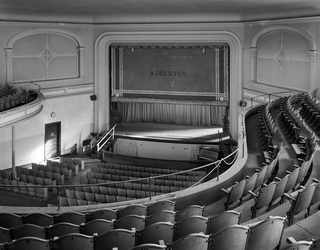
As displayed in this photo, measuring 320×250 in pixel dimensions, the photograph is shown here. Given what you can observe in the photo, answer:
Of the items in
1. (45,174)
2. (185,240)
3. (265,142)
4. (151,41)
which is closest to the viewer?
(185,240)

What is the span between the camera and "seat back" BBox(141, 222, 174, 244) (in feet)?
12.4

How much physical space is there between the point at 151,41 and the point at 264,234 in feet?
43.1

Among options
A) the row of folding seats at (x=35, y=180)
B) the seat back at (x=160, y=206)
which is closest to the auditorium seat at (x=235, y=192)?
the seat back at (x=160, y=206)

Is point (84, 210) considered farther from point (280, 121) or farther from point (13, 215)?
point (280, 121)

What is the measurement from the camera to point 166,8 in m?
12.9

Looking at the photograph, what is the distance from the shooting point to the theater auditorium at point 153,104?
6367 mm

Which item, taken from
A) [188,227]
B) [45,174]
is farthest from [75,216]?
[45,174]

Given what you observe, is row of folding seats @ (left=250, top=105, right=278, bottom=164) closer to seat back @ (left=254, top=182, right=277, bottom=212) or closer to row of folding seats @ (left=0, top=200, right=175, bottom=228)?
seat back @ (left=254, top=182, right=277, bottom=212)

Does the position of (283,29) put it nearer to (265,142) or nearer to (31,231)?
(265,142)

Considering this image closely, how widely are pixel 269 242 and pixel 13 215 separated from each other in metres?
2.73

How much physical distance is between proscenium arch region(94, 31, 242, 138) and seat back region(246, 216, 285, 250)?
11966 mm

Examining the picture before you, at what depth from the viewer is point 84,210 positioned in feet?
17.1

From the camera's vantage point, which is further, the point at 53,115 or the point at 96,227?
the point at 53,115

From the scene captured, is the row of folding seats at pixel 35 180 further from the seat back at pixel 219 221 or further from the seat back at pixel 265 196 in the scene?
the seat back at pixel 219 221
